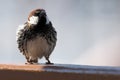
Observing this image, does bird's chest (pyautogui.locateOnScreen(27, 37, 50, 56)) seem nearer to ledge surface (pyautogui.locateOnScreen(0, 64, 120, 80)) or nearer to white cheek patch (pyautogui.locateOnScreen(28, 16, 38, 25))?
white cheek patch (pyautogui.locateOnScreen(28, 16, 38, 25))

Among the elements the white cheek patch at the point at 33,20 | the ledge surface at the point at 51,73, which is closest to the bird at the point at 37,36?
the white cheek patch at the point at 33,20

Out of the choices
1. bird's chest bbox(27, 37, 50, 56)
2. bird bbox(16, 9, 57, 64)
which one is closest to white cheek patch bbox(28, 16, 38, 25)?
bird bbox(16, 9, 57, 64)

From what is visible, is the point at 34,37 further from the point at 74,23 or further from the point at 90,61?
the point at 74,23

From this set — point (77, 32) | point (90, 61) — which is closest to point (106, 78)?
point (90, 61)

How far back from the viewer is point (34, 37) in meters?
3.03

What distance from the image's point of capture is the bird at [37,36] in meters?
3.05

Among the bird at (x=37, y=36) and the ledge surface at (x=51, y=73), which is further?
the bird at (x=37, y=36)

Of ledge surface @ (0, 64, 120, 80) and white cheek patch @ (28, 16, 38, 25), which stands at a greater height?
white cheek patch @ (28, 16, 38, 25)

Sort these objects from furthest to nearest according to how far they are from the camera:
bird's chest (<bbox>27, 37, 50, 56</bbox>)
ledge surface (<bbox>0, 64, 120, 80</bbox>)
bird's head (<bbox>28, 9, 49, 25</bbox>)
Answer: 1. bird's head (<bbox>28, 9, 49, 25</bbox>)
2. bird's chest (<bbox>27, 37, 50, 56</bbox>)
3. ledge surface (<bbox>0, 64, 120, 80</bbox>)

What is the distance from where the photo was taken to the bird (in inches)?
120

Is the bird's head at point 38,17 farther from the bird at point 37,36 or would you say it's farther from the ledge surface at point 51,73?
the ledge surface at point 51,73

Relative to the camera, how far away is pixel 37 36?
3.03 m

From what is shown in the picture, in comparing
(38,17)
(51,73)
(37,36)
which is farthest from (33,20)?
(51,73)

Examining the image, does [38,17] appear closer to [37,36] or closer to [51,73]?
[37,36]
